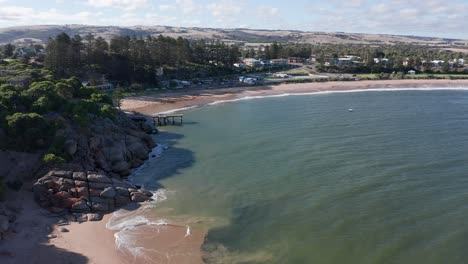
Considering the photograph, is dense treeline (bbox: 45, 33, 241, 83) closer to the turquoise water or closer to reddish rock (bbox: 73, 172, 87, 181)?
the turquoise water

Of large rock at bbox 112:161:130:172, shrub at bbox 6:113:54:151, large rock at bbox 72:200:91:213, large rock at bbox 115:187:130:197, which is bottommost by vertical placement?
large rock at bbox 72:200:91:213

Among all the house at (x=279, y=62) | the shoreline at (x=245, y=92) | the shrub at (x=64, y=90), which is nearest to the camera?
the shrub at (x=64, y=90)

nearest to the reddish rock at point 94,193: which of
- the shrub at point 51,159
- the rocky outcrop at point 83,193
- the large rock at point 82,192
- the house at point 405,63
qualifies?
the rocky outcrop at point 83,193

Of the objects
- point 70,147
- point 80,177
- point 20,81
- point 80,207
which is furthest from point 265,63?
point 80,207

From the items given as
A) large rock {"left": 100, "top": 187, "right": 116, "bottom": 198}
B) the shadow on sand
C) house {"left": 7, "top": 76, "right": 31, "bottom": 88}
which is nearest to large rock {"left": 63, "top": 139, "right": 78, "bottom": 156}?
the shadow on sand

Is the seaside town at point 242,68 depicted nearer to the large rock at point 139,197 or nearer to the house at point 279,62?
the house at point 279,62

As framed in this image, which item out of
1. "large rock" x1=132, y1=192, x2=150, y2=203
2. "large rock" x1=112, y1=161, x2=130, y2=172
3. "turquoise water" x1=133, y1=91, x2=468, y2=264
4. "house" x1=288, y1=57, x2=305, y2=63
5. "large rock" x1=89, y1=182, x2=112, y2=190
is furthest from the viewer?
"house" x1=288, y1=57, x2=305, y2=63

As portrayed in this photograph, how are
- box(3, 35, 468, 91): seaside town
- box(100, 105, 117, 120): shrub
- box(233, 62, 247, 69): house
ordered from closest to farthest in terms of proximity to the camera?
1. box(100, 105, 117, 120): shrub
2. box(3, 35, 468, 91): seaside town
3. box(233, 62, 247, 69): house
